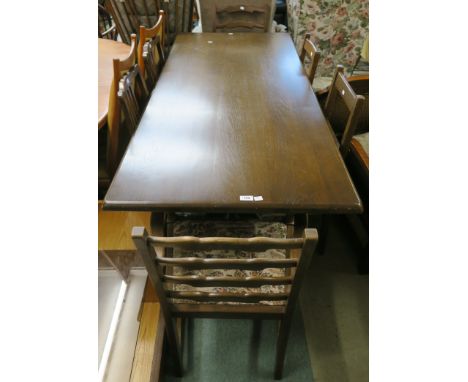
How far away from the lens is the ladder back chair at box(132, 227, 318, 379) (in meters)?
0.66

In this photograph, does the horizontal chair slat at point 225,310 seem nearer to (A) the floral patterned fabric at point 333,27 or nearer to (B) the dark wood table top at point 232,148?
(B) the dark wood table top at point 232,148

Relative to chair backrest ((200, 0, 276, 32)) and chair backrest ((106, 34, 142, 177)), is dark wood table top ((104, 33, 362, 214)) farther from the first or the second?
chair backrest ((200, 0, 276, 32))

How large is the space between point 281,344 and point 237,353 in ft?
0.94

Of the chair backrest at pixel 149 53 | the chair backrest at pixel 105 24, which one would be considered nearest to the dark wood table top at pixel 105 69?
the chair backrest at pixel 149 53

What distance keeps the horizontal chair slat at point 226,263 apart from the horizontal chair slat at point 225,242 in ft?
0.17

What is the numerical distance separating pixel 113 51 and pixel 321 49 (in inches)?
66.3

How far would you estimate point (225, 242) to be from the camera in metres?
0.66

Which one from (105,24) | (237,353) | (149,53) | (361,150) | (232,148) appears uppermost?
(105,24)

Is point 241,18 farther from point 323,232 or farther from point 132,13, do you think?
point 323,232

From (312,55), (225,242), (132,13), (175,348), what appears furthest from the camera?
(132,13)

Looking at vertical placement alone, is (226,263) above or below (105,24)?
below

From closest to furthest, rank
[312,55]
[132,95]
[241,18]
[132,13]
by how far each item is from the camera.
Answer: [132,95] → [312,55] → [241,18] → [132,13]

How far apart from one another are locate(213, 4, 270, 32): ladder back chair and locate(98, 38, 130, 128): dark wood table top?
80cm

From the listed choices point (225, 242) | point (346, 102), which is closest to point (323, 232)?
point (346, 102)
